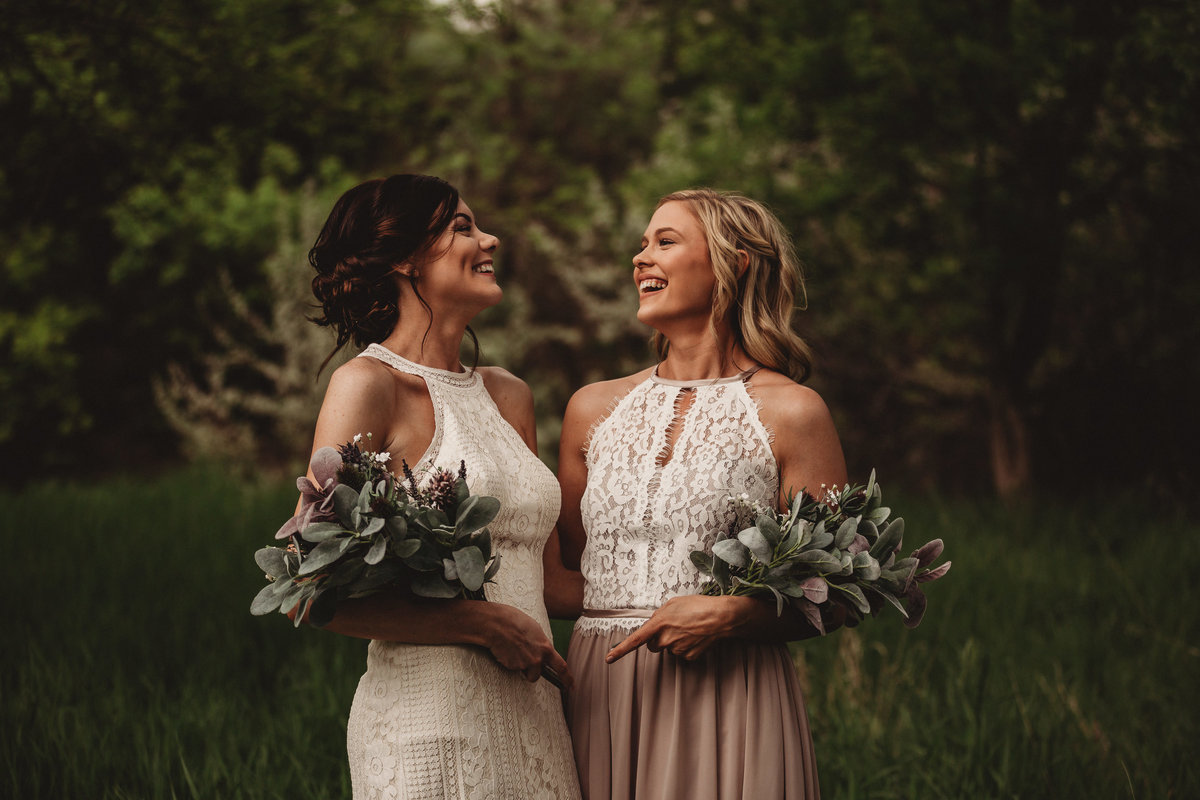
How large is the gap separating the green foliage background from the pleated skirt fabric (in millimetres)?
1136


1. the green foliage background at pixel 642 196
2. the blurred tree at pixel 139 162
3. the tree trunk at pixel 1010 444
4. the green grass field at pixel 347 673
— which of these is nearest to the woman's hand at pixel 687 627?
the green foliage background at pixel 642 196

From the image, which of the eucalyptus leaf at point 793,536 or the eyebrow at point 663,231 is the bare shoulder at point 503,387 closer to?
the eyebrow at point 663,231

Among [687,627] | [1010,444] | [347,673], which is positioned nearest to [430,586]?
[687,627]

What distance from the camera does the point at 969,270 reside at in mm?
8836

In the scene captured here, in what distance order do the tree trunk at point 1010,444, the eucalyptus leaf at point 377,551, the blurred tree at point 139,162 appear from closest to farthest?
1. the eucalyptus leaf at point 377,551
2. the blurred tree at point 139,162
3. the tree trunk at point 1010,444

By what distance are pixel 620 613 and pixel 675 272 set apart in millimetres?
973

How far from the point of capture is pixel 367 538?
7.08 ft

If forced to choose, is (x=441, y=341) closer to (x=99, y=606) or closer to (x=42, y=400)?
(x=99, y=606)

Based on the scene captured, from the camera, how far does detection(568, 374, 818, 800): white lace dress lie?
2646 mm

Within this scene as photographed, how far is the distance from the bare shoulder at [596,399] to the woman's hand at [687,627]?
0.72 metres

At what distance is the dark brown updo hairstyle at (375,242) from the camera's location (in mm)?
2775

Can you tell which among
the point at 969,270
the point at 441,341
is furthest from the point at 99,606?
the point at 969,270

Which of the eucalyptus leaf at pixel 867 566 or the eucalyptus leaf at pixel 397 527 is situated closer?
the eucalyptus leaf at pixel 397 527

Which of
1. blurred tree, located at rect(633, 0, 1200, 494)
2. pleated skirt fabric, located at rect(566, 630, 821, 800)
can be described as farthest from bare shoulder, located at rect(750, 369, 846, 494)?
blurred tree, located at rect(633, 0, 1200, 494)
